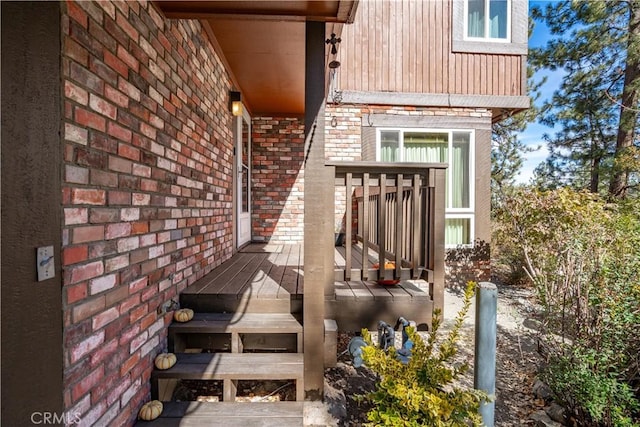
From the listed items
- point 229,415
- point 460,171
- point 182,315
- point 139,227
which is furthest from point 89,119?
point 460,171

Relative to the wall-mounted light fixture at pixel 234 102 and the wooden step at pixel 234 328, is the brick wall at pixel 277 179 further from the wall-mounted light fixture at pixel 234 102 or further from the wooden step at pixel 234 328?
the wooden step at pixel 234 328

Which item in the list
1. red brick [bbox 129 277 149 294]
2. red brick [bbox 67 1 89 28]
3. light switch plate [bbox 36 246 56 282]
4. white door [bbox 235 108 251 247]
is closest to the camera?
light switch plate [bbox 36 246 56 282]

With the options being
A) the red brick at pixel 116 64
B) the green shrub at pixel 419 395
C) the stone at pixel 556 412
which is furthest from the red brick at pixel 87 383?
the stone at pixel 556 412

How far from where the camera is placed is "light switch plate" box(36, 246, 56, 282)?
1045 millimetres

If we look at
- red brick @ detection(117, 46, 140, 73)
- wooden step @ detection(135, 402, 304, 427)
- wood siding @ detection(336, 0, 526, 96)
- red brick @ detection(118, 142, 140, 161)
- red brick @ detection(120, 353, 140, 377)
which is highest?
wood siding @ detection(336, 0, 526, 96)

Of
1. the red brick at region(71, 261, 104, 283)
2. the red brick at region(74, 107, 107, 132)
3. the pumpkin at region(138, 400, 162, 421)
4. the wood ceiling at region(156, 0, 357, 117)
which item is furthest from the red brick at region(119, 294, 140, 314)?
the wood ceiling at region(156, 0, 357, 117)

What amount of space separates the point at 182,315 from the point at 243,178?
2640 millimetres

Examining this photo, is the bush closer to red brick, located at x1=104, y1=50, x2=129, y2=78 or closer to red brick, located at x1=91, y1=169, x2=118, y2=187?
red brick, located at x1=91, y1=169, x2=118, y2=187

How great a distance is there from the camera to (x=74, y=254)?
3.84 feet

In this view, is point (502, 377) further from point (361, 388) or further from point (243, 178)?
point (243, 178)

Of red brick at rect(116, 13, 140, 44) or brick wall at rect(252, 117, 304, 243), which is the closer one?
red brick at rect(116, 13, 140, 44)

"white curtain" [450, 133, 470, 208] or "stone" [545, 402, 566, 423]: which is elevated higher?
"white curtain" [450, 133, 470, 208]

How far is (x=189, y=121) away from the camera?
7.50 ft

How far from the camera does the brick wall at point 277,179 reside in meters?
4.85
